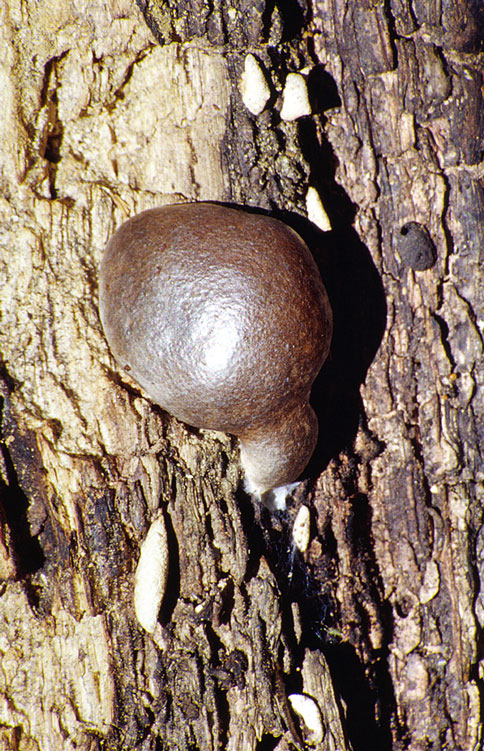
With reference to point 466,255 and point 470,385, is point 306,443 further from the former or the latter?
point 466,255

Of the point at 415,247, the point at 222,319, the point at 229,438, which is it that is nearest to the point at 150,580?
the point at 229,438

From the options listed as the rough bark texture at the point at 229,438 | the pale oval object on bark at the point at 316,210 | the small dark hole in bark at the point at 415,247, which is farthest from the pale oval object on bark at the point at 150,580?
the small dark hole in bark at the point at 415,247

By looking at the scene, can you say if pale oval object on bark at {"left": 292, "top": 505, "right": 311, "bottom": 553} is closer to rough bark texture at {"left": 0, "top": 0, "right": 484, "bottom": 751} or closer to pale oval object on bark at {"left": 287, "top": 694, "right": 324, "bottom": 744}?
rough bark texture at {"left": 0, "top": 0, "right": 484, "bottom": 751}

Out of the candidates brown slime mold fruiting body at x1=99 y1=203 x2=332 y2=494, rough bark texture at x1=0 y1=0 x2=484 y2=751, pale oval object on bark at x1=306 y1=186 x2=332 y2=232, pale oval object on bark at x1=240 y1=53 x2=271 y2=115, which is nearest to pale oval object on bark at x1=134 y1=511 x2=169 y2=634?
rough bark texture at x1=0 y1=0 x2=484 y2=751

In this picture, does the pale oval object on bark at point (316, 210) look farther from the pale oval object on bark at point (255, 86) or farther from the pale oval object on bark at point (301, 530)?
the pale oval object on bark at point (301, 530)

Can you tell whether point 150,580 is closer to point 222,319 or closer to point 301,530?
point 301,530

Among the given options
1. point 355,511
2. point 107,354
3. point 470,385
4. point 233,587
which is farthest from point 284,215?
point 233,587

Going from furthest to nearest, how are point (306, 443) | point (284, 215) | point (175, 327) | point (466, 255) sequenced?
point (466, 255) → point (284, 215) → point (306, 443) → point (175, 327)
